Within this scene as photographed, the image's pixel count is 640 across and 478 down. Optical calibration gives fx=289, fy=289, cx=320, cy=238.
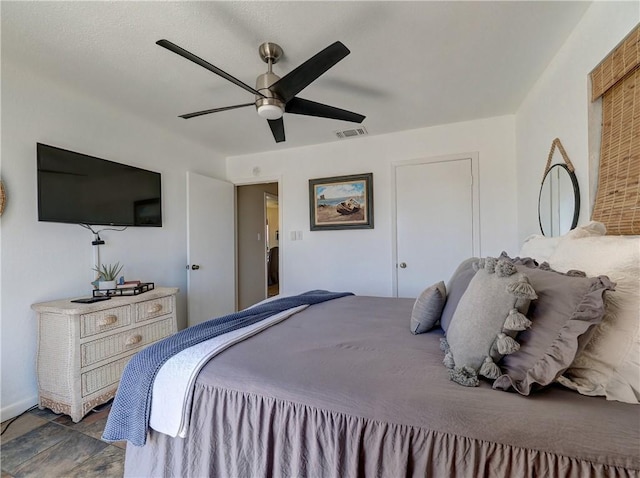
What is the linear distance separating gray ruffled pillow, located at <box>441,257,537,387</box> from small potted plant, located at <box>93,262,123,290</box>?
8.03ft

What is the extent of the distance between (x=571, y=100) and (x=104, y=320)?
10.9 ft

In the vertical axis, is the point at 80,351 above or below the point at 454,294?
below

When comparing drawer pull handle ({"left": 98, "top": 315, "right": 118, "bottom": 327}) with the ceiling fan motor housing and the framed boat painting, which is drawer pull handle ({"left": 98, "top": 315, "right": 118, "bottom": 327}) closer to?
the ceiling fan motor housing

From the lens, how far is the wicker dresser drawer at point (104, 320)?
6.25ft

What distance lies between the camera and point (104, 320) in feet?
6.57

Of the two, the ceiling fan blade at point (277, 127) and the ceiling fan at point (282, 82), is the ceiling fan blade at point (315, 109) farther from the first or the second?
the ceiling fan blade at point (277, 127)

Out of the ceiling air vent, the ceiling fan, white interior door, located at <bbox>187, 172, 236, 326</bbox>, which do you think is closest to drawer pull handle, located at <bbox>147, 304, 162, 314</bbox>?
white interior door, located at <bbox>187, 172, 236, 326</bbox>

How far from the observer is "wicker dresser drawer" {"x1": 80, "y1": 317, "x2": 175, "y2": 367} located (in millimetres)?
1927

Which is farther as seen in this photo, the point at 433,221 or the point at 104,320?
the point at 433,221

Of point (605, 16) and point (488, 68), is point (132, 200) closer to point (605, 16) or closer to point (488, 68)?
point (488, 68)

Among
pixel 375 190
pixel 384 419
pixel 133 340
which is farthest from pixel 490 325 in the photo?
pixel 375 190

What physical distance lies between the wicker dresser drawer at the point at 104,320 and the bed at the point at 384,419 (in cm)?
111

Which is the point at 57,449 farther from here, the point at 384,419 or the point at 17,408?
the point at 384,419

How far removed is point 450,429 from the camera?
2.53 feet
